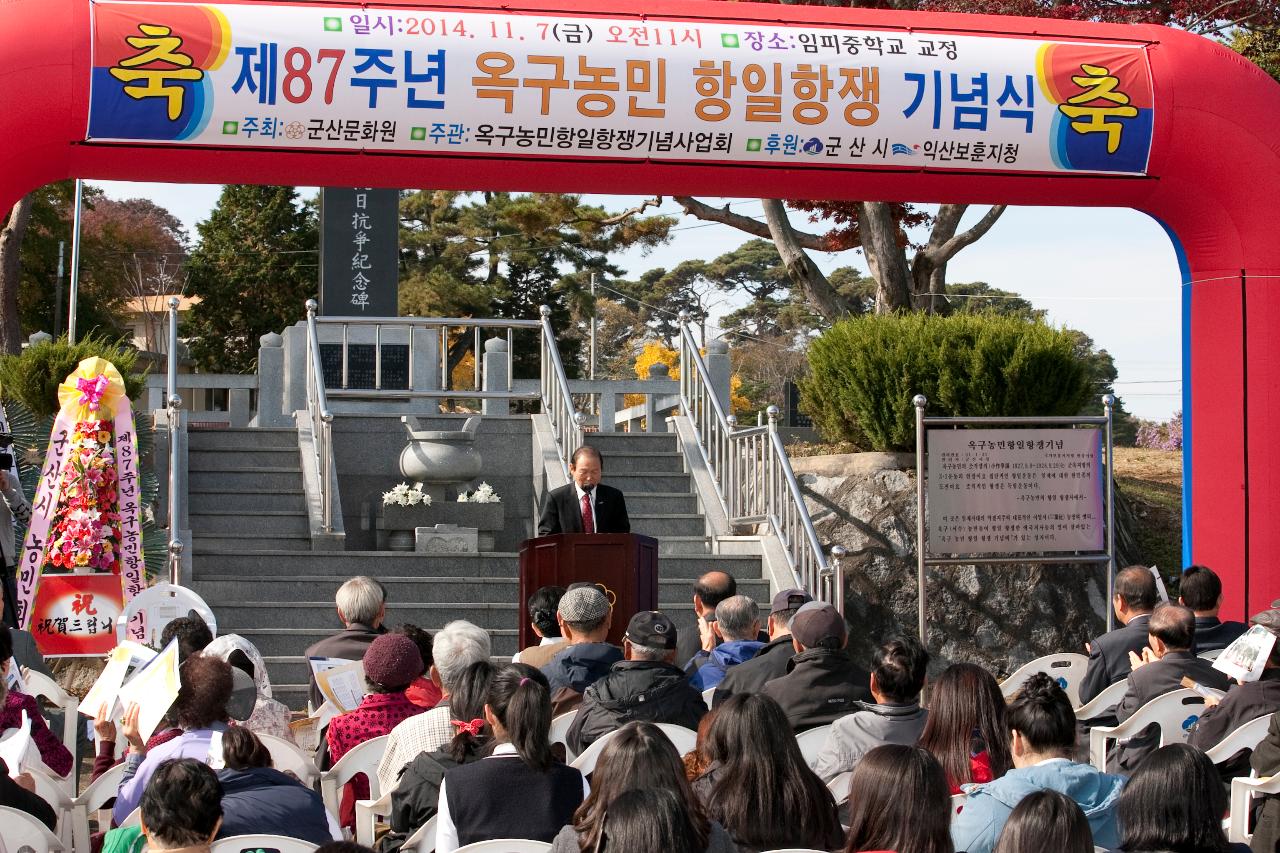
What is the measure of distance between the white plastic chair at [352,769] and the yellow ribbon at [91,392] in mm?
4654

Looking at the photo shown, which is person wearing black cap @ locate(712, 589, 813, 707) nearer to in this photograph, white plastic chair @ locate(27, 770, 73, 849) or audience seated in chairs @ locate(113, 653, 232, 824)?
audience seated in chairs @ locate(113, 653, 232, 824)

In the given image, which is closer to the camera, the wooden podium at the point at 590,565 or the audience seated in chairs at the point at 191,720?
the audience seated in chairs at the point at 191,720

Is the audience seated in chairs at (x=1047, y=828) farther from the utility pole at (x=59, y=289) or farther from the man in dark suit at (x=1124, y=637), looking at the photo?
the utility pole at (x=59, y=289)

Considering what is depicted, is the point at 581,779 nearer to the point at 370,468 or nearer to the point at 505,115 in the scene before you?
the point at 505,115

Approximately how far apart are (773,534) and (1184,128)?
4214 millimetres

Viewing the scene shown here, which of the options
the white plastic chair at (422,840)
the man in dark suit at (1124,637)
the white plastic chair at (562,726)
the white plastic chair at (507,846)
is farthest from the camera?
the man in dark suit at (1124,637)

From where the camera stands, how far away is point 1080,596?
493 inches

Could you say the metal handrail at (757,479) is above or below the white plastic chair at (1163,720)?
above

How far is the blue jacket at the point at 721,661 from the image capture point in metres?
6.80

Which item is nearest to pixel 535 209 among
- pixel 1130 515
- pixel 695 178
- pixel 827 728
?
pixel 1130 515

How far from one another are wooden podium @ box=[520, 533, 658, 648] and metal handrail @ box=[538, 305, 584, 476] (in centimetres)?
376

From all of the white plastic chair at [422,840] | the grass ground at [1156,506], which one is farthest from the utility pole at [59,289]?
the white plastic chair at [422,840]

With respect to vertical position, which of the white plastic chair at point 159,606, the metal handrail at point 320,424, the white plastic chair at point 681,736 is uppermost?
the metal handrail at point 320,424

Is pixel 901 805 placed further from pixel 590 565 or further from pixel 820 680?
pixel 590 565
